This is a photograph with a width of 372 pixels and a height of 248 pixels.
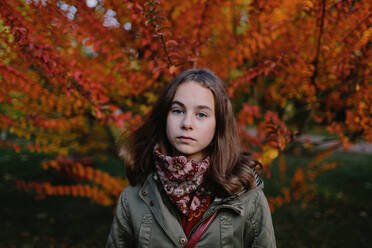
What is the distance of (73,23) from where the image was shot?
2.25m

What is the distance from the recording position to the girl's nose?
1695mm

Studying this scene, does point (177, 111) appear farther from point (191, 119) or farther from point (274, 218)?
point (274, 218)

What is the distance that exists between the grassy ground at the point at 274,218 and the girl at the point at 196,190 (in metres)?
3.42

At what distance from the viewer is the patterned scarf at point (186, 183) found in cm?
169

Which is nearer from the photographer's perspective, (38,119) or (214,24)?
(38,119)

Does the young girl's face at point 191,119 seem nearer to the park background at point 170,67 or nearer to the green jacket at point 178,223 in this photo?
the green jacket at point 178,223

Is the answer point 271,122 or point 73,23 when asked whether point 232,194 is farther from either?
point 73,23

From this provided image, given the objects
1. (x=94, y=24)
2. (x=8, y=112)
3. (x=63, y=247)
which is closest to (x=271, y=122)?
(x=94, y=24)

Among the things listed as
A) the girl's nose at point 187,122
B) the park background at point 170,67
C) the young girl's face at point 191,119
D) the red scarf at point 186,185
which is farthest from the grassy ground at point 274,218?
the girl's nose at point 187,122

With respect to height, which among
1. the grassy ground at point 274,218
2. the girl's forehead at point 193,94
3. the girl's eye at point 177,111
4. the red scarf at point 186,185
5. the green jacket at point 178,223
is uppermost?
the girl's forehead at point 193,94

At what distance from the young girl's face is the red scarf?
0.10 meters

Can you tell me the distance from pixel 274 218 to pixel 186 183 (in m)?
4.70

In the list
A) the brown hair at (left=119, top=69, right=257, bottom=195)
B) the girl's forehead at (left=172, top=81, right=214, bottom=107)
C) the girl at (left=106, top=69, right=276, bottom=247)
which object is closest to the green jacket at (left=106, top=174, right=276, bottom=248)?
the girl at (left=106, top=69, right=276, bottom=247)

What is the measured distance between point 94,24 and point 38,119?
1347 mm
